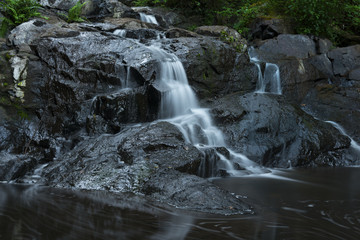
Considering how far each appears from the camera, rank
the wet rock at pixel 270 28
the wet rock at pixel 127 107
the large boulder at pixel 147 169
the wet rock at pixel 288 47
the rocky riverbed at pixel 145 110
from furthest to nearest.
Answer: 1. the wet rock at pixel 270 28
2. the wet rock at pixel 288 47
3. the wet rock at pixel 127 107
4. the rocky riverbed at pixel 145 110
5. the large boulder at pixel 147 169

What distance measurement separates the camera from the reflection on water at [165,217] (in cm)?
270

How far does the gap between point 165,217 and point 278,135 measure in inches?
180

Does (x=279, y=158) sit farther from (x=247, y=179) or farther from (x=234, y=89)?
(x=234, y=89)

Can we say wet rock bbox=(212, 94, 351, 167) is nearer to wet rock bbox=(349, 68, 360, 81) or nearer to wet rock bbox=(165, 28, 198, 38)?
wet rock bbox=(349, 68, 360, 81)

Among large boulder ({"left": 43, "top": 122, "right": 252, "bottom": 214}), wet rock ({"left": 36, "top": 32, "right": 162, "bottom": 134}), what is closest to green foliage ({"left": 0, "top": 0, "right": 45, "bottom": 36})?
wet rock ({"left": 36, "top": 32, "right": 162, "bottom": 134})

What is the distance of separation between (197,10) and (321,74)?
6.88 meters

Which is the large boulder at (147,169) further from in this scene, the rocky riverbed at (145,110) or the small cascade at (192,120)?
the small cascade at (192,120)

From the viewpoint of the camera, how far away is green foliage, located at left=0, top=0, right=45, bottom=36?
29.5ft

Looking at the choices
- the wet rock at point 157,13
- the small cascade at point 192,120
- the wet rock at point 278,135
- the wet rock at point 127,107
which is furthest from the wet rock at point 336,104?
the wet rock at point 157,13

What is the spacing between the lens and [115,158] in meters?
5.03

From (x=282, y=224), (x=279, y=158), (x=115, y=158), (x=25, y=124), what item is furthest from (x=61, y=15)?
(x=282, y=224)

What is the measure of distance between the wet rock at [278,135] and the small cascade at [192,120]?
0.35 metres

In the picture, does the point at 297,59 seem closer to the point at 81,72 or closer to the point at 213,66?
the point at 213,66

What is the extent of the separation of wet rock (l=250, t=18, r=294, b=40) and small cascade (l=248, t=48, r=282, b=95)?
2554 millimetres
